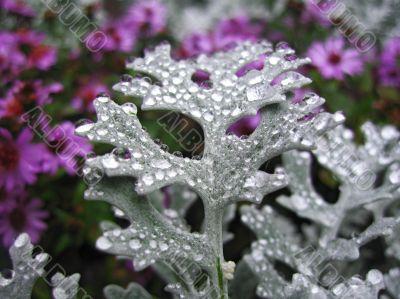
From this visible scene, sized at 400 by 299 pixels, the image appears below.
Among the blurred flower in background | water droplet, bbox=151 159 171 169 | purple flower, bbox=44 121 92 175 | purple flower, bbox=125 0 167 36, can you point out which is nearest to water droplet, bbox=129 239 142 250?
water droplet, bbox=151 159 171 169

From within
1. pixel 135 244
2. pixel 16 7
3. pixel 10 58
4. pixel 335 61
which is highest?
pixel 335 61

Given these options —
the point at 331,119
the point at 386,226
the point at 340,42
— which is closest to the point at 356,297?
the point at 386,226

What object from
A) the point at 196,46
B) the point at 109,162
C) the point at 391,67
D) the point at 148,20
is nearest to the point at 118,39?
the point at 148,20

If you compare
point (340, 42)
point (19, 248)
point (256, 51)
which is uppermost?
point (340, 42)

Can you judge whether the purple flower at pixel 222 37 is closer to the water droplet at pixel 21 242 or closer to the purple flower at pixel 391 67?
the purple flower at pixel 391 67

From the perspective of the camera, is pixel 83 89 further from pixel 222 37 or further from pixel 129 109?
pixel 129 109

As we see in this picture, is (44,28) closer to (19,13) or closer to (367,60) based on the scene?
(19,13)
